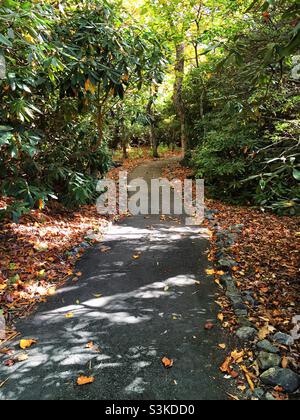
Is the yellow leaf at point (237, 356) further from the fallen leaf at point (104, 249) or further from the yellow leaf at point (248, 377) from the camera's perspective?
the fallen leaf at point (104, 249)

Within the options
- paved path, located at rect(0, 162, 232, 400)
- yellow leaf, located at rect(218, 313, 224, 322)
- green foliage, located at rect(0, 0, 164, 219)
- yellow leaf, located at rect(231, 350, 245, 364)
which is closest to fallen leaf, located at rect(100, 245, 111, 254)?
paved path, located at rect(0, 162, 232, 400)

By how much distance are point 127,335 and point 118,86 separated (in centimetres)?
376

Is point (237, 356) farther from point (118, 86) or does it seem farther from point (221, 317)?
point (118, 86)

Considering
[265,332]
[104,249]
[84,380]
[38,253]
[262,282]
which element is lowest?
[84,380]

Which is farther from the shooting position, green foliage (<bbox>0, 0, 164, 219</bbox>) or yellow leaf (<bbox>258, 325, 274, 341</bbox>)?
green foliage (<bbox>0, 0, 164, 219</bbox>)

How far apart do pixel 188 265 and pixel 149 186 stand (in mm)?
6673

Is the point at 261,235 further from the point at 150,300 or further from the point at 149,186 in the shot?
the point at 149,186

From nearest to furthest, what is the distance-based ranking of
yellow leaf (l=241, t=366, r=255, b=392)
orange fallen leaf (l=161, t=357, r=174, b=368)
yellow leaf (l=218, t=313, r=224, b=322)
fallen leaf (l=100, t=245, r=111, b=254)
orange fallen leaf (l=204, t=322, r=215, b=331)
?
yellow leaf (l=241, t=366, r=255, b=392) < orange fallen leaf (l=161, t=357, r=174, b=368) < orange fallen leaf (l=204, t=322, r=215, b=331) < yellow leaf (l=218, t=313, r=224, b=322) < fallen leaf (l=100, t=245, r=111, b=254)

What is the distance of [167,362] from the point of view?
8.81ft

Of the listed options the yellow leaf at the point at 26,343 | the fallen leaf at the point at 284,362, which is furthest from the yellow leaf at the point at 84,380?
the fallen leaf at the point at 284,362

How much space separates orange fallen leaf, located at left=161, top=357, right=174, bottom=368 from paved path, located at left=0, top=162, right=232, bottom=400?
0.13 feet

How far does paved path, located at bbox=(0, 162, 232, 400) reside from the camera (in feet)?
7.98

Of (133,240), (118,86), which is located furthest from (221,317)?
(118,86)

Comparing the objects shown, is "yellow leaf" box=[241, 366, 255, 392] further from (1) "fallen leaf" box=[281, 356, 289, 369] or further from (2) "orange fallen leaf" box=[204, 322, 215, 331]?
(2) "orange fallen leaf" box=[204, 322, 215, 331]
